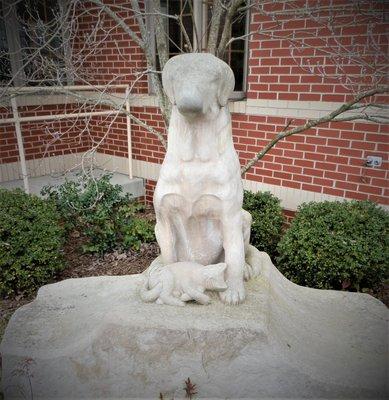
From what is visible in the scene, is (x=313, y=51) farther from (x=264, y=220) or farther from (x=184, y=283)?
(x=184, y=283)

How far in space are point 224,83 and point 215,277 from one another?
44.5 inches

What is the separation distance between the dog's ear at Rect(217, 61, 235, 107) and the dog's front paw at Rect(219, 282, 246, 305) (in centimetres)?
110

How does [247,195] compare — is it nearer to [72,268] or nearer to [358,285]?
[358,285]

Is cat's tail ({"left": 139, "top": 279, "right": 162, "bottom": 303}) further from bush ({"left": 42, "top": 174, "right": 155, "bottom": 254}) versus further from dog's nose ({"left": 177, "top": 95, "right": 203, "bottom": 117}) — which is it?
bush ({"left": 42, "top": 174, "right": 155, "bottom": 254})

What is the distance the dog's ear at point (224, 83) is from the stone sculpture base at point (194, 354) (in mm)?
1215

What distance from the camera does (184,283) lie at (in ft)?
7.80

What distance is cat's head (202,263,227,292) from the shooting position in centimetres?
233

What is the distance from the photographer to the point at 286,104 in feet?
14.7

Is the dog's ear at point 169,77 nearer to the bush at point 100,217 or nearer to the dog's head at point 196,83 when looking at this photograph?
the dog's head at point 196,83

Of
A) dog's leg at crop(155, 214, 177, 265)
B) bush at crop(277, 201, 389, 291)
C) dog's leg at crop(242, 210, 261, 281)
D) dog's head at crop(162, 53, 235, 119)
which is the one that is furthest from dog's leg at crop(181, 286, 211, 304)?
bush at crop(277, 201, 389, 291)

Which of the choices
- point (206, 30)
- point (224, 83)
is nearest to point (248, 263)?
point (224, 83)

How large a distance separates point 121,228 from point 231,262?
2476mm

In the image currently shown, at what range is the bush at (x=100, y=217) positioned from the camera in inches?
173

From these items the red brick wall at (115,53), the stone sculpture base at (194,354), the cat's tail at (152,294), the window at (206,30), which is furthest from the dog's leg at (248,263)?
the red brick wall at (115,53)
